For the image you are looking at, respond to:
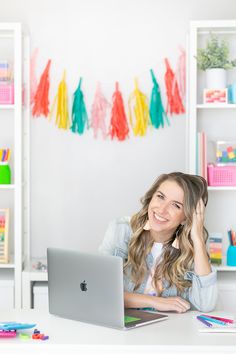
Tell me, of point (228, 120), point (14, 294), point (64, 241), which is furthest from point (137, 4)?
point (14, 294)

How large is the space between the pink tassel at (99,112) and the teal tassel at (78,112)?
0.06 metres

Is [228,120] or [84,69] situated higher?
[84,69]

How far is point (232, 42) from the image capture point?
3.96 meters

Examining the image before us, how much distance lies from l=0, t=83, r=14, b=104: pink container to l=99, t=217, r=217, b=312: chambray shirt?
1.09 metres

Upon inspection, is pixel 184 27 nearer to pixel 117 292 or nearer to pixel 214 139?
pixel 214 139

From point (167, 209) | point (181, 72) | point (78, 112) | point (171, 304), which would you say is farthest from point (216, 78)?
point (171, 304)

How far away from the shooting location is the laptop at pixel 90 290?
238cm

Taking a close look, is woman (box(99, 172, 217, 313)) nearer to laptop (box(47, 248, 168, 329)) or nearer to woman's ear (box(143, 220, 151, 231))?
woman's ear (box(143, 220, 151, 231))

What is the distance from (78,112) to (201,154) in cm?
80

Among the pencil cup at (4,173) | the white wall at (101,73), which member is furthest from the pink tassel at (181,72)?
the pencil cup at (4,173)

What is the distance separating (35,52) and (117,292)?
203 cm

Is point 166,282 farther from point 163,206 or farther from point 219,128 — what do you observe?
point 219,128

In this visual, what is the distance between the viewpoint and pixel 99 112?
13.1 feet

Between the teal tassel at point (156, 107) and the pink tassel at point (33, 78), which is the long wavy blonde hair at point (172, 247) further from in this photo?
the pink tassel at point (33, 78)
